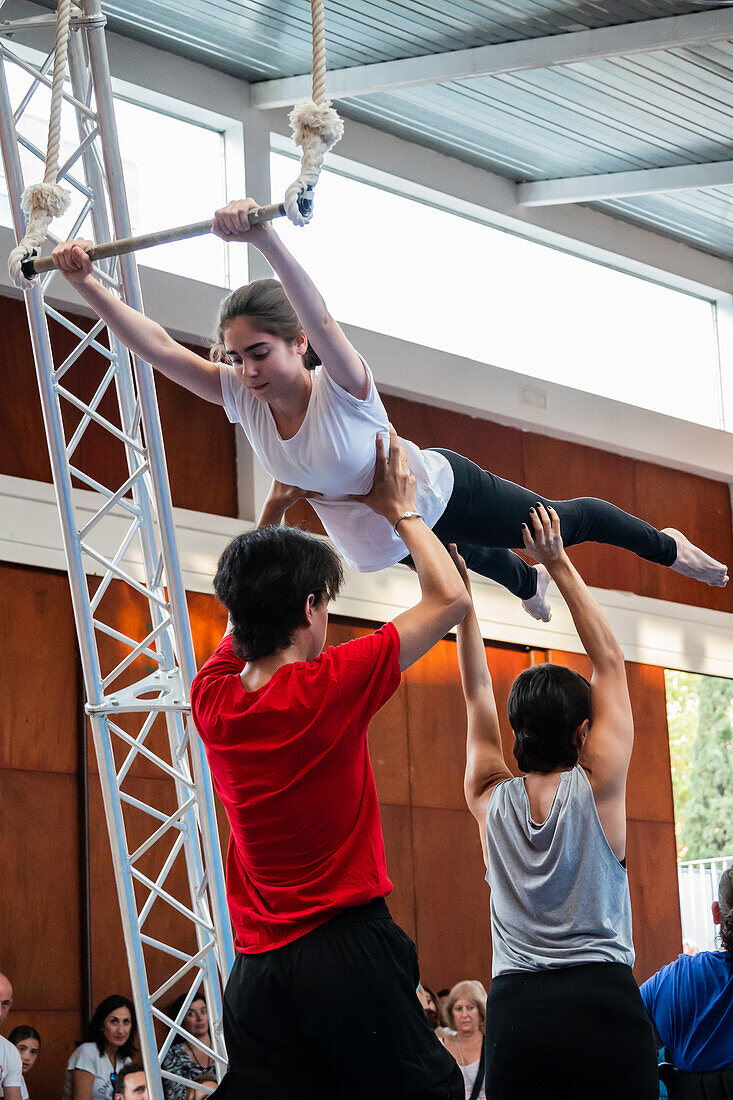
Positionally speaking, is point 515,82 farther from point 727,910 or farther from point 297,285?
point 727,910

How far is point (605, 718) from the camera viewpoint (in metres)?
2.50

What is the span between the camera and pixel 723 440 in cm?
1066

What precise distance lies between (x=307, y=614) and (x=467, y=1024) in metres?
5.03

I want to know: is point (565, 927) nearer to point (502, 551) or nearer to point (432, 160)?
point (502, 551)

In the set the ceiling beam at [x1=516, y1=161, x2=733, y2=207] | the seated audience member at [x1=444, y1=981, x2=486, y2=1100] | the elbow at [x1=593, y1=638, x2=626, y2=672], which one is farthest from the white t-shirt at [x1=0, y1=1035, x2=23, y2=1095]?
the ceiling beam at [x1=516, y1=161, x2=733, y2=207]

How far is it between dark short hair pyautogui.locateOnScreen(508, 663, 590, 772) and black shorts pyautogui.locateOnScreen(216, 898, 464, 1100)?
54cm

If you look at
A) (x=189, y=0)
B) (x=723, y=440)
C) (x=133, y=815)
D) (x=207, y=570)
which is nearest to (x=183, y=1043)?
(x=133, y=815)

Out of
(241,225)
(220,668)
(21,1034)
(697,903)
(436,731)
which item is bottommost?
(21,1034)

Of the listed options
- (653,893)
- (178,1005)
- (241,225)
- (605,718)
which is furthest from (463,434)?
(605,718)

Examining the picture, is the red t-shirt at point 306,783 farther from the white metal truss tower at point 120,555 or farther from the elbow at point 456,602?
the white metal truss tower at point 120,555

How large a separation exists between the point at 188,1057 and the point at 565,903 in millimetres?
4251

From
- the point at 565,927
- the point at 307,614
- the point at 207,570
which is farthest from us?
the point at 207,570

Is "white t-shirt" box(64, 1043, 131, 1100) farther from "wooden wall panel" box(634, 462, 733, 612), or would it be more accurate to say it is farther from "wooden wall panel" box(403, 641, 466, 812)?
"wooden wall panel" box(634, 462, 733, 612)

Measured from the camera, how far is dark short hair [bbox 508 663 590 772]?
2.49 m
